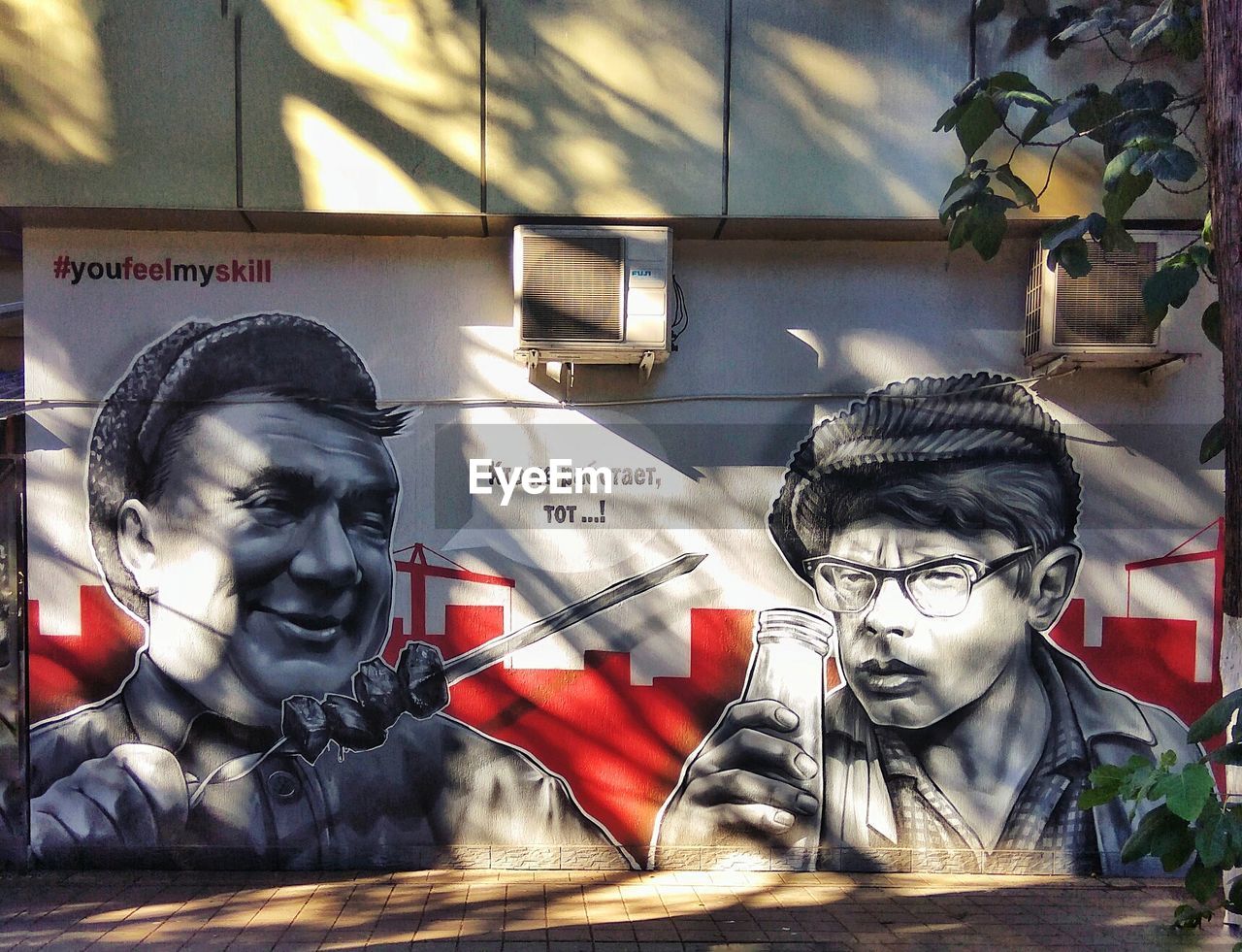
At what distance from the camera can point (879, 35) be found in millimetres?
6031

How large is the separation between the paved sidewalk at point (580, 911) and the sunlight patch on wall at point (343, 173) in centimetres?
401

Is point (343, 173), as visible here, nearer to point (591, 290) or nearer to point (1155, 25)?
point (591, 290)

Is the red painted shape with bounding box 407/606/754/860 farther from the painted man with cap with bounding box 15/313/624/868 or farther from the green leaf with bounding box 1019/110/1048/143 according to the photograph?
the green leaf with bounding box 1019/110/1048/143

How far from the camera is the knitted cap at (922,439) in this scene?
20.6 feet

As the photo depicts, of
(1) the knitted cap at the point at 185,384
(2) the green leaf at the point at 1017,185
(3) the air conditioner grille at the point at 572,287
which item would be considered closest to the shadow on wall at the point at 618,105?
(3) the air conditioner grille at the point at 572,287

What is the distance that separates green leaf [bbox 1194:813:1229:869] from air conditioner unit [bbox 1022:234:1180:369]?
9.53 ft

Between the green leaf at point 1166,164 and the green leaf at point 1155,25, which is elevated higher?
the green leaf at point 1155,25

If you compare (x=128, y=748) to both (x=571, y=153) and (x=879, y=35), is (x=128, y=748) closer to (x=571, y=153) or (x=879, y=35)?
(x=571, y=153)

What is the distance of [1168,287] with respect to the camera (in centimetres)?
518

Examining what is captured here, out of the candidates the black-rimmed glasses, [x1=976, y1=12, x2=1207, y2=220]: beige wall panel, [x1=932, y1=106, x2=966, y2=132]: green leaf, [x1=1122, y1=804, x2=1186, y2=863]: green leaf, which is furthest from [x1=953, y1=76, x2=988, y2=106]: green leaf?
[x1=1122, y1=804, x2=1186, y2=863]: green leaf

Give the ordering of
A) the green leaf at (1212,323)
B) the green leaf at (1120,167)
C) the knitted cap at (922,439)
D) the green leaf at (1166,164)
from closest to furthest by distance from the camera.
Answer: the green leaf at (1166,164), the green leaf at (1120,167), the green leaf at (1212,323), the knitted cap at (922,439)

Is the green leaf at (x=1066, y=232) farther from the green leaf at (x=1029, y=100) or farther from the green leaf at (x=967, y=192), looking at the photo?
the green leaf at (x=1029, y=100)

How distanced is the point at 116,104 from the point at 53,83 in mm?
378

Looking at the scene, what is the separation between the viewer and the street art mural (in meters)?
6.19
